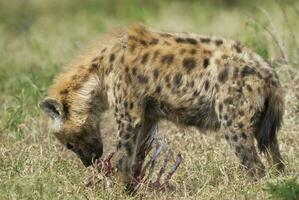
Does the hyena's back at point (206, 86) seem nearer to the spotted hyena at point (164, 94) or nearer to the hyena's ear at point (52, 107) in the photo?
the spotted hyena at point (164, 94)

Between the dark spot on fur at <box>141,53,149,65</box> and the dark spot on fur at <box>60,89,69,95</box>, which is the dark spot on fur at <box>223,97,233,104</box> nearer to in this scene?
the dark spot on fur at <box>141,53,149,65</box>

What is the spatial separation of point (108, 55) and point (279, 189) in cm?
192

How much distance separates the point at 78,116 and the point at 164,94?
728mm

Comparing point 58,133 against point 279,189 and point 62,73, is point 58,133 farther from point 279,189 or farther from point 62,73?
point 279,189

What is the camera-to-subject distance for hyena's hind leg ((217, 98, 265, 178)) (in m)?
7.00

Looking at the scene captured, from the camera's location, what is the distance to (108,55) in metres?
7.67

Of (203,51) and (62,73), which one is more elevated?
(203,51)

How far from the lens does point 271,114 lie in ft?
23.2

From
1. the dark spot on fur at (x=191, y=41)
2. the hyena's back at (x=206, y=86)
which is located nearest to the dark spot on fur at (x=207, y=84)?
the hyena's back at (x=206, y=86)

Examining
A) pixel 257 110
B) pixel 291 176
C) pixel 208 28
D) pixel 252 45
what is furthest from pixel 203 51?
pixel 208 28

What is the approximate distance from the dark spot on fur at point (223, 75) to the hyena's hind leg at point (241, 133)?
0.15 meters

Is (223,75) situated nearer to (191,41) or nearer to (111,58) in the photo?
(191,41)

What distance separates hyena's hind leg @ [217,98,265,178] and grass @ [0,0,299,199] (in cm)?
11

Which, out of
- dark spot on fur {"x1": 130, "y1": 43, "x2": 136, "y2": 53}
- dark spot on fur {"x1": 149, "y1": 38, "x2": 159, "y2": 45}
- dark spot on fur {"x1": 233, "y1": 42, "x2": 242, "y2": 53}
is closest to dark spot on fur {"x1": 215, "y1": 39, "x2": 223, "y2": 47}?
dark spot on fur {"x1": 233, "y1": 42, "x2": 242, "y2": 53}
